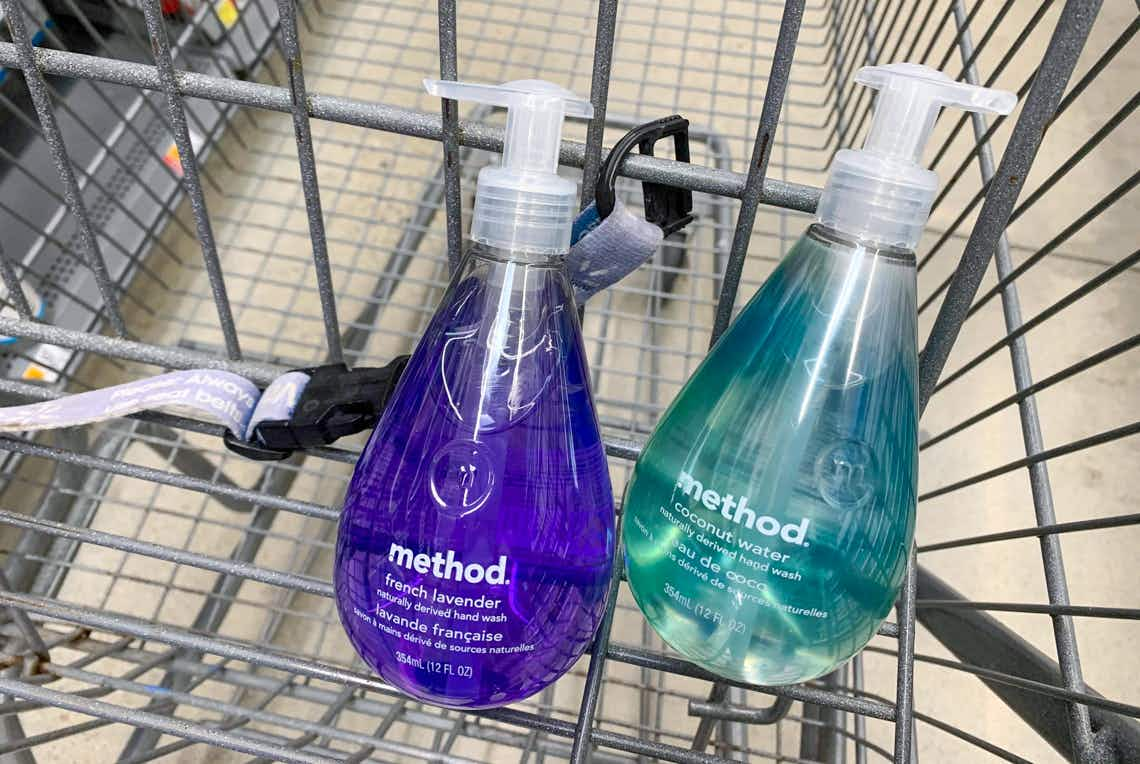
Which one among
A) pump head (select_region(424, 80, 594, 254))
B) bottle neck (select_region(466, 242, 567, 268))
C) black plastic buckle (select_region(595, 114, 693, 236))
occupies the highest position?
black plastic buckle (select_region(595, 114, 693, 236))

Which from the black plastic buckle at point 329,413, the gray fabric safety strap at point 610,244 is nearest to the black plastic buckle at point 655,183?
the gray fabric safety strap at point 610,244

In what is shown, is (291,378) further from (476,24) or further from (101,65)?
(476,24)

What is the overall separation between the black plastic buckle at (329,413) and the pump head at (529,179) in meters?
0.10

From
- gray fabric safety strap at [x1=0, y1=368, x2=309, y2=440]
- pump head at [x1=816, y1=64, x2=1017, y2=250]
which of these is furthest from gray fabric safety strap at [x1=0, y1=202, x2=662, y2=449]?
pump head at [x1=816, y1=64, x2=1017, y2=250]

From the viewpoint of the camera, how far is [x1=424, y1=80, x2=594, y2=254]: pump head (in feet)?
0.86

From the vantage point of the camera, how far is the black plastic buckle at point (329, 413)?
0.34 m

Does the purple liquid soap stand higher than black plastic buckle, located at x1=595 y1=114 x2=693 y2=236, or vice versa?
black plastic buckle, located at x1=595 y1=114 x2=693 y2=236

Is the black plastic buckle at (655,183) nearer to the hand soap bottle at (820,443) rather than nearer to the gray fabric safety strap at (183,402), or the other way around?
the hand soap bottle at (820,443)

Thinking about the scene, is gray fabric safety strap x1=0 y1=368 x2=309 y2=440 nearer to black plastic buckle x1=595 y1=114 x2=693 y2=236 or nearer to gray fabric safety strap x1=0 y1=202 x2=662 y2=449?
gray fabric safety strap x1=0 y1=202 x2=662 y2=449

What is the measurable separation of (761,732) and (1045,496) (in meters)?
0.57

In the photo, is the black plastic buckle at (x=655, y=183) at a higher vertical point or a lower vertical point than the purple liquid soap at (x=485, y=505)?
higher

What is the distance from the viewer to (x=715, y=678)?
1.09 ft

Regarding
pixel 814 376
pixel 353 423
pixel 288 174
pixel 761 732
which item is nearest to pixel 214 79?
pixel 353 423

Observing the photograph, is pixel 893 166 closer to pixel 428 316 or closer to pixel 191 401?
pixel 191 401
